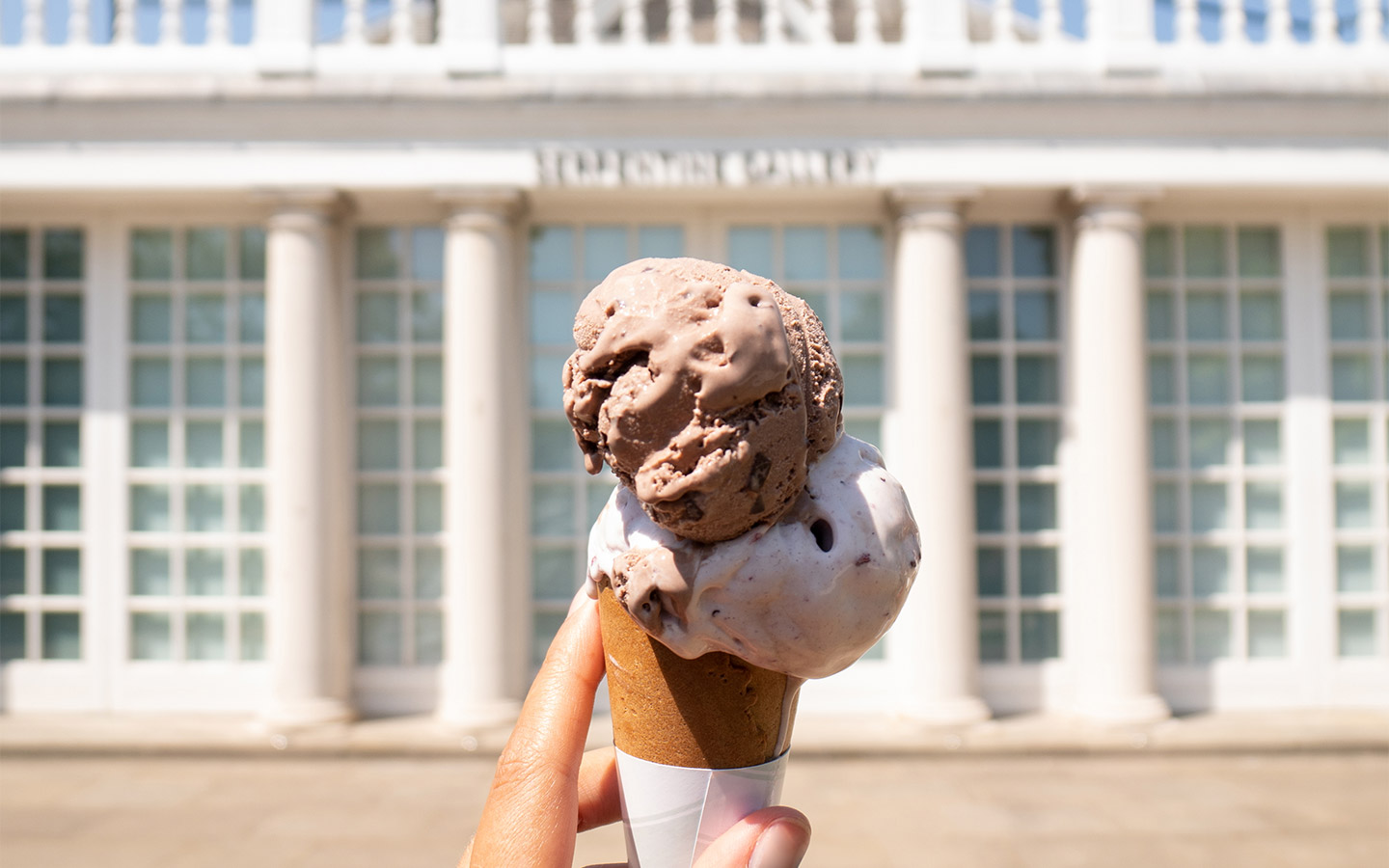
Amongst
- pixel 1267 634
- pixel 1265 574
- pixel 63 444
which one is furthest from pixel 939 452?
pixel 63 444

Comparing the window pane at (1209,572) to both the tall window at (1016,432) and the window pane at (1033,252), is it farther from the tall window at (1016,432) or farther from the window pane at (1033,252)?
the window pane at (1033,252)

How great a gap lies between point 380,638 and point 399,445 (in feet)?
5.21

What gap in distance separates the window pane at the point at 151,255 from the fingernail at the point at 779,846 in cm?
773

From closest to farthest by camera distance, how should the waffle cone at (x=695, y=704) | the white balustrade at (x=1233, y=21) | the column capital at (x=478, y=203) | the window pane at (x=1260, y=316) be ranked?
the waffle cone at (x=695, y=704)
the column capital at (x=478, y=203)
the white balustrade at (x=1233, y=21)
the window pane at (x=1260, y=316)

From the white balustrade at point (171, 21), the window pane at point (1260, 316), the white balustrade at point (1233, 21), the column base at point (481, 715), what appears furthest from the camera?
the window pane at point (1260, 316)

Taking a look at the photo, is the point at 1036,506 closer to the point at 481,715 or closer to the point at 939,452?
the point at 939,452

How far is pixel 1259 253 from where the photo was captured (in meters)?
7.66

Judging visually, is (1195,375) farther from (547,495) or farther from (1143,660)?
(547,495)

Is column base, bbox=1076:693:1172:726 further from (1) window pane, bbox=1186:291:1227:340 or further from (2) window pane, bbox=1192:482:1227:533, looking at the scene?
(1) window pane, bbox=1186:291:1227:340

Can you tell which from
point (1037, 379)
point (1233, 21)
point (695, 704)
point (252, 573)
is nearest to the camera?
point (695, 704)

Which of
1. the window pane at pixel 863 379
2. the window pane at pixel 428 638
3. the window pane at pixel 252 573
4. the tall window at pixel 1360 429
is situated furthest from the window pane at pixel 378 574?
the tall window at pixel 1360 429

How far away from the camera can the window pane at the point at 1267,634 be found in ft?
24.8

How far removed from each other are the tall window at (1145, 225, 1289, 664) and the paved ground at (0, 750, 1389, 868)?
45.9 inches

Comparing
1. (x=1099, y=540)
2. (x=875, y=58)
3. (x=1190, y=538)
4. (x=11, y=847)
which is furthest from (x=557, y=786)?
(x=1190, y=538)
